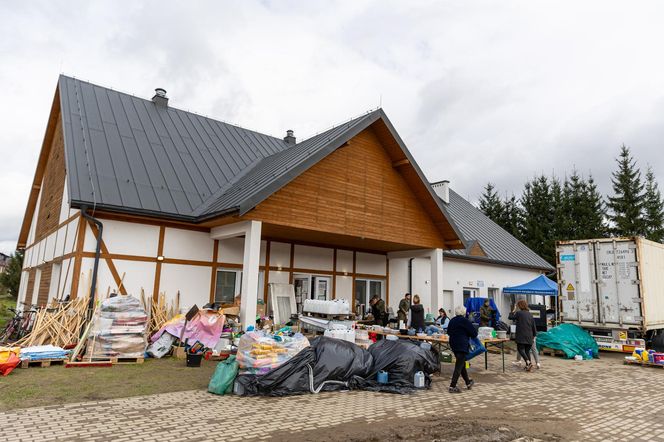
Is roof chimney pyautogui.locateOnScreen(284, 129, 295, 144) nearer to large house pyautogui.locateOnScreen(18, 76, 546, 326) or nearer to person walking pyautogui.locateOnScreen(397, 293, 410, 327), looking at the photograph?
large house pyautogui.locateOnScreen(18, 76, 546, 326)

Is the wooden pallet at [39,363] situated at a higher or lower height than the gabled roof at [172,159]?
lower

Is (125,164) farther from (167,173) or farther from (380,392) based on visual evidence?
(380,392)

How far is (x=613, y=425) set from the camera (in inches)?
249

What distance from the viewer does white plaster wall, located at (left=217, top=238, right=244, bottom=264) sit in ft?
44.7

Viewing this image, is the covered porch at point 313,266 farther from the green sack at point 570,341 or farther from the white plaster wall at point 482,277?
the green sack at point 570,341

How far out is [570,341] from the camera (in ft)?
45.7

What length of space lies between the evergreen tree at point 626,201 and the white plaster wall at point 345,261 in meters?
33.9

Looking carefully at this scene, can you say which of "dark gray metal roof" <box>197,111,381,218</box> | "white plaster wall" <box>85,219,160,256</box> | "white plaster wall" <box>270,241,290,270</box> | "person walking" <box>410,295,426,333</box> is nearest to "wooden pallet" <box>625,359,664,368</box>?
"person walking" <box>410,295,426,333</box>

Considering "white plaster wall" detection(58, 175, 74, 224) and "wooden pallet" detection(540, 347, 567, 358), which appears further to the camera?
"wooden pallet" detection(540, 347, 567, 358)

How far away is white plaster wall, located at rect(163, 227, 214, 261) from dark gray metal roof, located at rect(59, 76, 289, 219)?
2.09ft

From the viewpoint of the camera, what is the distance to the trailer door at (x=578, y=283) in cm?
1445

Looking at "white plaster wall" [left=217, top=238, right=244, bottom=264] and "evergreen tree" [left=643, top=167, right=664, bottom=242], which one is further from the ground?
"evergreen tree" [left=643, top=167, right=664, bottom=242]

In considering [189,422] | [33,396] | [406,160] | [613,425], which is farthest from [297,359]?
[406,160]

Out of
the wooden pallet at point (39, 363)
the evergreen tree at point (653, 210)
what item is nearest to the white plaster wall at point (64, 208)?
the wooden pallet at point (39, 363)
